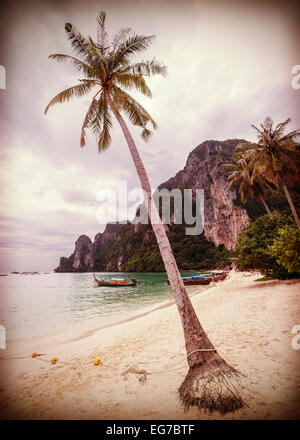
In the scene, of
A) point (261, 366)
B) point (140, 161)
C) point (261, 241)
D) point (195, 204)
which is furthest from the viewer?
point (195, 204)

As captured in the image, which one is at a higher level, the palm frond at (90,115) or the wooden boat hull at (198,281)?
the palm frond at (90,115)

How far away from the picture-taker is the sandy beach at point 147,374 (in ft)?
8.98

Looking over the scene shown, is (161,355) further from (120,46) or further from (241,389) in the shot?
(120,46)

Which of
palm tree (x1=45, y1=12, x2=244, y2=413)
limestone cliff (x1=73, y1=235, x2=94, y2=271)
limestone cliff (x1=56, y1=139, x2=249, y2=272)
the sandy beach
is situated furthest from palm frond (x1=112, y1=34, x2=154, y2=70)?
limestone cliff (x1=73, y1=235, x2=94, y2=271)

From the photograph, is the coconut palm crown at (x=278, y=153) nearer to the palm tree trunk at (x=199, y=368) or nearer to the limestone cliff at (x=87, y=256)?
the palm tree trunk at (x=199, y=368)

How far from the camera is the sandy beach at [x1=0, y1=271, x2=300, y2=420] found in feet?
8.98

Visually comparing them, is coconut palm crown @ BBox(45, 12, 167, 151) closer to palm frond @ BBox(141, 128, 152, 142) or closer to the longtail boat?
palm frond @ BBox(141, 128, 152, 142)

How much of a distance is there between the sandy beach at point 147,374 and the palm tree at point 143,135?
21 centimetres

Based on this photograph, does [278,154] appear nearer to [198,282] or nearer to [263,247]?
[263,247]

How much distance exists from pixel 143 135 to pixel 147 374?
7.09m

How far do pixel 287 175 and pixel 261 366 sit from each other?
552 inches

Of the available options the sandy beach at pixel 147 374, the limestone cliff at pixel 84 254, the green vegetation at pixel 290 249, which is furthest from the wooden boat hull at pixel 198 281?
the limestone cliff at pixel 84 254

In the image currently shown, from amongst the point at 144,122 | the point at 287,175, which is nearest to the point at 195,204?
the point at 287,175
